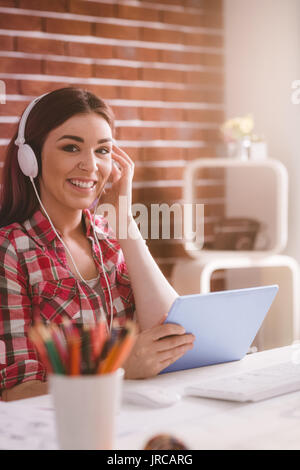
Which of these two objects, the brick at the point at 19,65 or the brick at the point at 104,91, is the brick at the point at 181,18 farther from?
the brick at the point at 19,65

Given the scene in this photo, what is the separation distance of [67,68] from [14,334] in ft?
6.20

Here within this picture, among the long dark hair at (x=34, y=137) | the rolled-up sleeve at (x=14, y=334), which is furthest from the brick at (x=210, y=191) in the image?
the rolled-up sleeve at (x=14, y=334)

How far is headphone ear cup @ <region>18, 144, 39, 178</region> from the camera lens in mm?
1591

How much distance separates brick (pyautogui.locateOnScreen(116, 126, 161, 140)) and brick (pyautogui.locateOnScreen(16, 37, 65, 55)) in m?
0.46

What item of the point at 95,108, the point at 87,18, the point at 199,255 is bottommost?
the point at 199,255

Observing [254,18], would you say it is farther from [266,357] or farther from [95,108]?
[266,357]

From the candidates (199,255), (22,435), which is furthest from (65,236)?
(199,255)

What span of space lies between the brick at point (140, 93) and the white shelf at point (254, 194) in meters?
0.37

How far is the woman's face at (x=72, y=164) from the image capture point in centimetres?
163

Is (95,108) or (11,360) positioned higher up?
(95,108)

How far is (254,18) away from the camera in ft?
11.5

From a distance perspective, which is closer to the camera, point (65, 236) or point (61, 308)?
point (61, 308)
